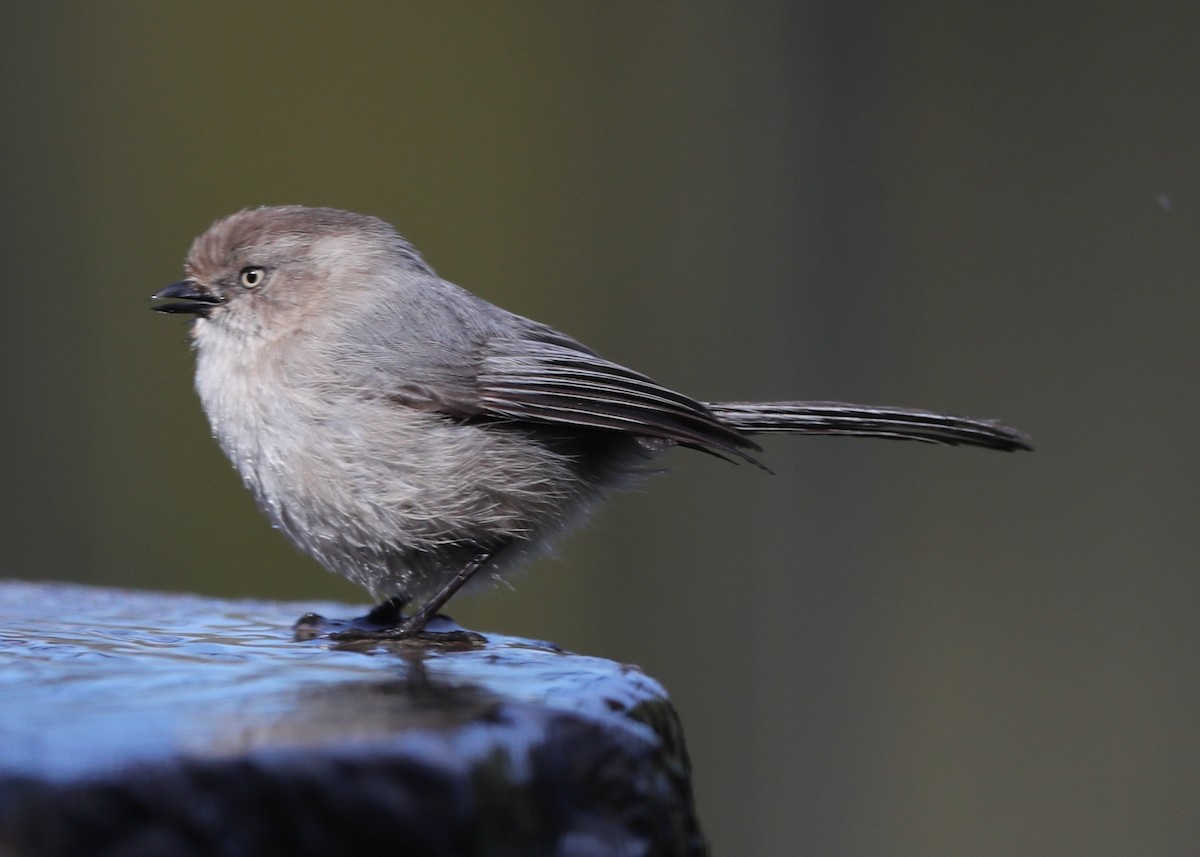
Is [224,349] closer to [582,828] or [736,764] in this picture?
[582,828]

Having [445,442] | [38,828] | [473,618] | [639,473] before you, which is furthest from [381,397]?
[473,618]

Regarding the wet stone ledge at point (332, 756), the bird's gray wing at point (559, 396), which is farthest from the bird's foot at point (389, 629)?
the bird's gray wing at point (559, 396)

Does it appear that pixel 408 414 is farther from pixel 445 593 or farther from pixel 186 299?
pixel 186 299

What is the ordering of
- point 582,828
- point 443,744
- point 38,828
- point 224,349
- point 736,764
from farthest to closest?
1. point 736,764
2. point 224,349
3. point 582,828
4. point 443,744
5. point 38,828

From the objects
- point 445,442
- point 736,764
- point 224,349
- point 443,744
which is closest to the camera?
point 443,744

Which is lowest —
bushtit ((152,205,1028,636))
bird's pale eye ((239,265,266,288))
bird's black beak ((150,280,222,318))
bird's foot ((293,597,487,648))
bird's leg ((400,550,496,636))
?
bird's foot ((293,597,487,648))

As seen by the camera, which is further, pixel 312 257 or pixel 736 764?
pixel 736 764

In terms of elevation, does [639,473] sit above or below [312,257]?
below

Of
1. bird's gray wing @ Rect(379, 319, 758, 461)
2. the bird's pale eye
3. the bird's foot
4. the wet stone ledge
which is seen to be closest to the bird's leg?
the bird's foot

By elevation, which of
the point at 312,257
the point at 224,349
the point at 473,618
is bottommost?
the point at 473,618

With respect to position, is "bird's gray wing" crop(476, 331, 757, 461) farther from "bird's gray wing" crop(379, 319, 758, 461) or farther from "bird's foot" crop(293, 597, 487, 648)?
"bird's foot" crop(293, 597, 487, 648)
